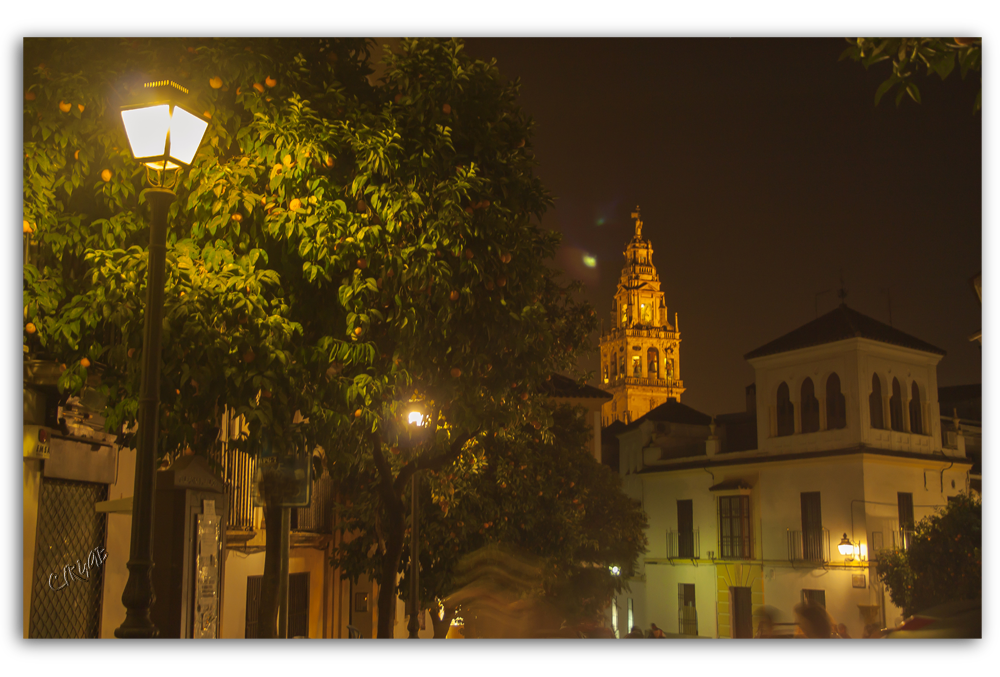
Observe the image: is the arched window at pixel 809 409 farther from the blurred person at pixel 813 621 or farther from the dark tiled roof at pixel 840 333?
the blurred person at pixel 813 621

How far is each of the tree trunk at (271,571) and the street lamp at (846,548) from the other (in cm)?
2481

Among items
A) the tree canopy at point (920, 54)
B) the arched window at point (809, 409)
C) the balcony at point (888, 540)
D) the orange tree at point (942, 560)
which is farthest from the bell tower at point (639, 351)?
the tree canopy at point (920, 54)

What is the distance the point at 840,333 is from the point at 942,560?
10.2 meters

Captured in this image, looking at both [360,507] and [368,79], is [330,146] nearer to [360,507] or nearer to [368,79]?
[368,79]

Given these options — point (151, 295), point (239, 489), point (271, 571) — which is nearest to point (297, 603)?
point (239, 489)

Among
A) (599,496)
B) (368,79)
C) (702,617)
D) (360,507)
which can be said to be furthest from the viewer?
(702,617)

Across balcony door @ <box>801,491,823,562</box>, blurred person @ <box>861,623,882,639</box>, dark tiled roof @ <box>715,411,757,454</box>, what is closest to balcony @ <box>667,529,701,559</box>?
dark tiled roof @ <box>715,411,757,454</box>

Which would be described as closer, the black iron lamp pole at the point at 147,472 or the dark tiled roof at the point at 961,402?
the black iron lamp pole at the point at 147,472

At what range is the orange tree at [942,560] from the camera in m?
26.4

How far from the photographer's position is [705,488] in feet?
131

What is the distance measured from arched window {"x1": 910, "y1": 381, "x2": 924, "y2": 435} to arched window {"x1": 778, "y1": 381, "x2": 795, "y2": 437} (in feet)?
14.4

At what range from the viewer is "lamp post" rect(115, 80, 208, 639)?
5.54 meters
